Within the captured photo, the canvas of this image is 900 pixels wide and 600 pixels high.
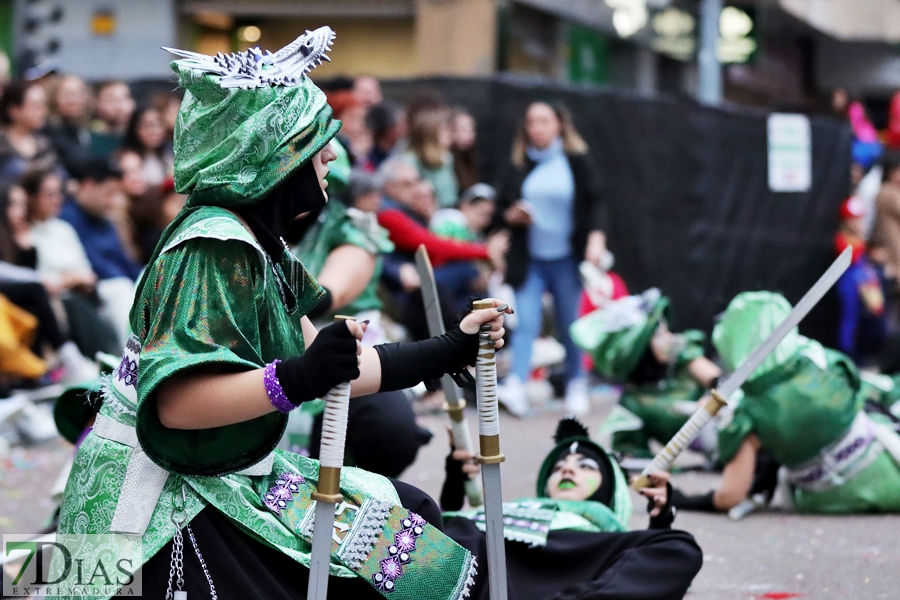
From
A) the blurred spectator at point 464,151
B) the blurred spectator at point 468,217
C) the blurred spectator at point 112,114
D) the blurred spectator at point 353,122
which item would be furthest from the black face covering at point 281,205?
the blurred spectator at point 464,151

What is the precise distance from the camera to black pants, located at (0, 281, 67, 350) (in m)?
8.27

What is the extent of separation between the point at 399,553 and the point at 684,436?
1.35m

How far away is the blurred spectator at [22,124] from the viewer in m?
8.96

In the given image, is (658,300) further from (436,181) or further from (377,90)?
(377,90)

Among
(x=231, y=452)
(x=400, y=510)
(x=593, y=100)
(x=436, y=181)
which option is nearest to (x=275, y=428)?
(x=231, y=452)

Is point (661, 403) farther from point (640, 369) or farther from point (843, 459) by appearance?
point (843, 459)

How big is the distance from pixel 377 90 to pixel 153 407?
29.5 ft

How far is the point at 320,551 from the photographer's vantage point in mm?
2682

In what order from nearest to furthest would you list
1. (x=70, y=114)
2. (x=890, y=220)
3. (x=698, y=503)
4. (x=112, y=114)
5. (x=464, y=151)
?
(x=698, y=503) < (x=70, y=114) < (x=112, y=114) < (x=464, y=151) < (x=890, y=220)

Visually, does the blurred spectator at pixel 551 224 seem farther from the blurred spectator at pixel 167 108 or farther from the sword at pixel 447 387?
the sword at pixel 447 387

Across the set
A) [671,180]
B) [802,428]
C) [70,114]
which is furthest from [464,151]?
[802,428]

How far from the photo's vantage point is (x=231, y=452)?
9.10 feet

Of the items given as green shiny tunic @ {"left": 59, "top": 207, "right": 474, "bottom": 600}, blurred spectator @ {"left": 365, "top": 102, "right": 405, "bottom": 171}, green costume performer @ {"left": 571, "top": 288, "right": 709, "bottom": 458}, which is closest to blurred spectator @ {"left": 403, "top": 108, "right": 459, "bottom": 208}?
blurred spectator @ {"left": 365, "top": 102, "right": 405, "bottom": 171}

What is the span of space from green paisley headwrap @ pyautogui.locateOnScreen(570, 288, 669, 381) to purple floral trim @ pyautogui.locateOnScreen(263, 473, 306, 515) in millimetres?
3989
